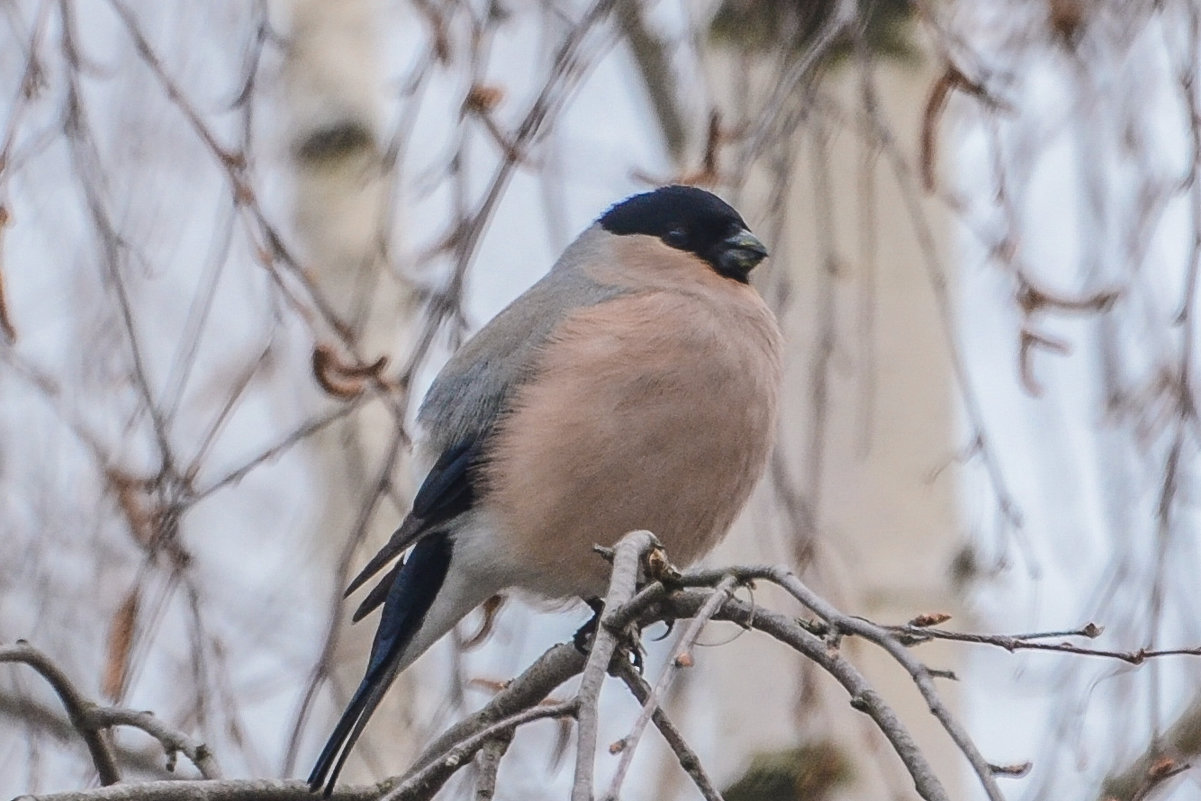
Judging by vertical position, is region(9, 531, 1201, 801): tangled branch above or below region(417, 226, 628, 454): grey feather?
below

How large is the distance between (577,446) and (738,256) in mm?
503

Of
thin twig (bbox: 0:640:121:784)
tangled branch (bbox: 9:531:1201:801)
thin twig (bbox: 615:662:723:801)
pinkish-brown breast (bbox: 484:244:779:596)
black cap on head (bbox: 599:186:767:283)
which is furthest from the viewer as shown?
black cap on head (bbox: 599:186:767:283)

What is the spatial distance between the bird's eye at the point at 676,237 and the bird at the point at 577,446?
13cm

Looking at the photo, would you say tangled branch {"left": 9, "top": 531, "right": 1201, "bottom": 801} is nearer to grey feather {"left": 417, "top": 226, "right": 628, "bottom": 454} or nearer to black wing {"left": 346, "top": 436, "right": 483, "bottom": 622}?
black wing {"left": 346, "top": 436, "right": 483, "bottom": 622}

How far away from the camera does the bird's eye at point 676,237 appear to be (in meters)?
2.96

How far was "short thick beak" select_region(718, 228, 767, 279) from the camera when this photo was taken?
2.82 meters

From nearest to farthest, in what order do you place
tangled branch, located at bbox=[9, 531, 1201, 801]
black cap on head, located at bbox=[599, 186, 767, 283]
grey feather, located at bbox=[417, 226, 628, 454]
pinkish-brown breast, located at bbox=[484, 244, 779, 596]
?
tangled branch, located at bbox=[9, 531, 1201, 801] → pinkish-brown breast, located at bbox=[484, 244, 779, 596] → grey feather, located at bbox=[417, 226, 628, 454] → black cap on head, located at bbox=[599, 186, 767, 283]

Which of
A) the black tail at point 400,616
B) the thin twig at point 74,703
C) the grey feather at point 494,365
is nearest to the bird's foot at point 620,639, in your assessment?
the black tail at point 400,616

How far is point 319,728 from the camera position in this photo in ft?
14.0

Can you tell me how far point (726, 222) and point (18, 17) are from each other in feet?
3.79

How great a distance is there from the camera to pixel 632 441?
254 centimetres

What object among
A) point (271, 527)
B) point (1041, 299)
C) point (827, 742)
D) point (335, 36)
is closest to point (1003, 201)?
point (1041, 299)

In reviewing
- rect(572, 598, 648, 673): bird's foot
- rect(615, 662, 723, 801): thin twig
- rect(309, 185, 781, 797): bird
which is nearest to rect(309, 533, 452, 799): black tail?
rect(309, 185, 781, 797): bird

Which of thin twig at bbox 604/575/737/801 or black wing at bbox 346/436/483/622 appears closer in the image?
thin twig at bbox 604/575/737/801
